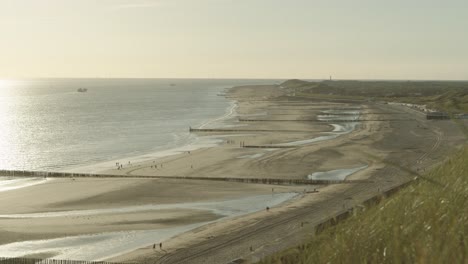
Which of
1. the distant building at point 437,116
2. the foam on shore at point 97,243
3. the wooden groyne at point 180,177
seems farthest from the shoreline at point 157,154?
the distant building at point 437,116

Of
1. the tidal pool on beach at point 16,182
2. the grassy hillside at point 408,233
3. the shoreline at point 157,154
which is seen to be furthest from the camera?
the shoreline at point 157,154

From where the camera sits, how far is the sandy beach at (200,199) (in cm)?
2864

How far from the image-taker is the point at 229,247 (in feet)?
88.7

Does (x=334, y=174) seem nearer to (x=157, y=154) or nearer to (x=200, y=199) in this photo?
(x=200, y=199)

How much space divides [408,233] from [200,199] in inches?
1400

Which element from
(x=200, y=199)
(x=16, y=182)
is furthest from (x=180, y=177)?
(x=16, y=182)

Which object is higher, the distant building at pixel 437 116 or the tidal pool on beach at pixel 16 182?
the distant building at pixel 437 116

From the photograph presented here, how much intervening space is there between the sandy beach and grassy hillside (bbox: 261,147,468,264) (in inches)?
34.5

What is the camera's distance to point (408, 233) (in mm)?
4840

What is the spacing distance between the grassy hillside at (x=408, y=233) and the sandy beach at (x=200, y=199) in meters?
0.88

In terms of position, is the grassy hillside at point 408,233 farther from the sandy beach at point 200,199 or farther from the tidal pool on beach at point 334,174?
the tidal pool on beach at point 334,174

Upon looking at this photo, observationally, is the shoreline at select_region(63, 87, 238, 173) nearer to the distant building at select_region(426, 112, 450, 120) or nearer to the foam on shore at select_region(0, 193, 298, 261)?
the foam on shore at select_region(0, 193, 298, 261)

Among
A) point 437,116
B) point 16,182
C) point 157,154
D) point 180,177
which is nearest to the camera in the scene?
point 180,177

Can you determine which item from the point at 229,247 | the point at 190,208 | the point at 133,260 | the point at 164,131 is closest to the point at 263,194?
the point at 190,208
